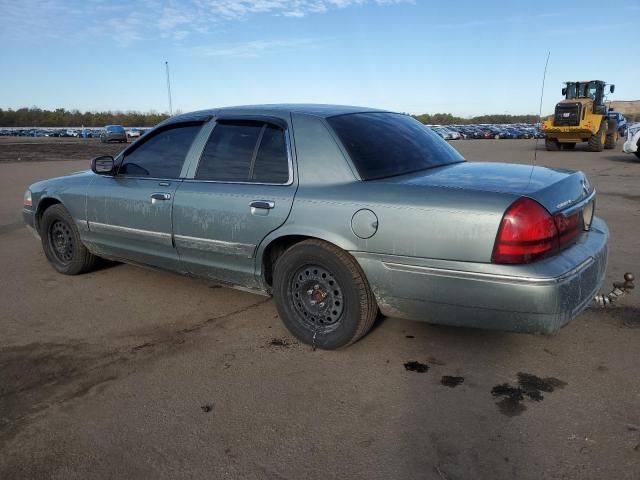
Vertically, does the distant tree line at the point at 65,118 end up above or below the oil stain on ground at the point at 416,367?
above

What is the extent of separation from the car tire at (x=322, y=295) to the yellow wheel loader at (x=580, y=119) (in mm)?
21895

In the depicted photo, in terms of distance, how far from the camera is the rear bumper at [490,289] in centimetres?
270

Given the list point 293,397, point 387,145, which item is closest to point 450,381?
point 293,397

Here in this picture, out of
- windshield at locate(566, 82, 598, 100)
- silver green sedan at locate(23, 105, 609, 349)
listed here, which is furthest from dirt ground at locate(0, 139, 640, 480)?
windshield at locate(566, 82, 598, 100)

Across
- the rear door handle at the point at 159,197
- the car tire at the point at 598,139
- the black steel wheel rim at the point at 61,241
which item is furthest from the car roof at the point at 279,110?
the car tire at the point at 598,139

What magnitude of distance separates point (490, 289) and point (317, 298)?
1131mm

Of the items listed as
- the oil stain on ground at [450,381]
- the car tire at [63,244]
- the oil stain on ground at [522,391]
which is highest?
the car tire at [63,244]

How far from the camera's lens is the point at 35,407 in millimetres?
2805

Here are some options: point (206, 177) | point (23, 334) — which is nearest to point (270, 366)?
point (206, 177)

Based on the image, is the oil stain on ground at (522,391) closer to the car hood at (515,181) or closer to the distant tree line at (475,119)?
the car hood at (515,181)

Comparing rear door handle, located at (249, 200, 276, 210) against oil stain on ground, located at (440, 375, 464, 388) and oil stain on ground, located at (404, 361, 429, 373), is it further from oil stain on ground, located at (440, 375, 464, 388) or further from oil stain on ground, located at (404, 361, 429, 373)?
oil stain on ground, located at (440, 375, 464, 388)

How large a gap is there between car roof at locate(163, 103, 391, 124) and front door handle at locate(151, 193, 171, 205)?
63 cm

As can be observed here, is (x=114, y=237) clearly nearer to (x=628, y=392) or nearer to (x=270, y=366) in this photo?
(x=270, y=366)

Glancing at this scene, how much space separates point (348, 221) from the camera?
10.3ft
